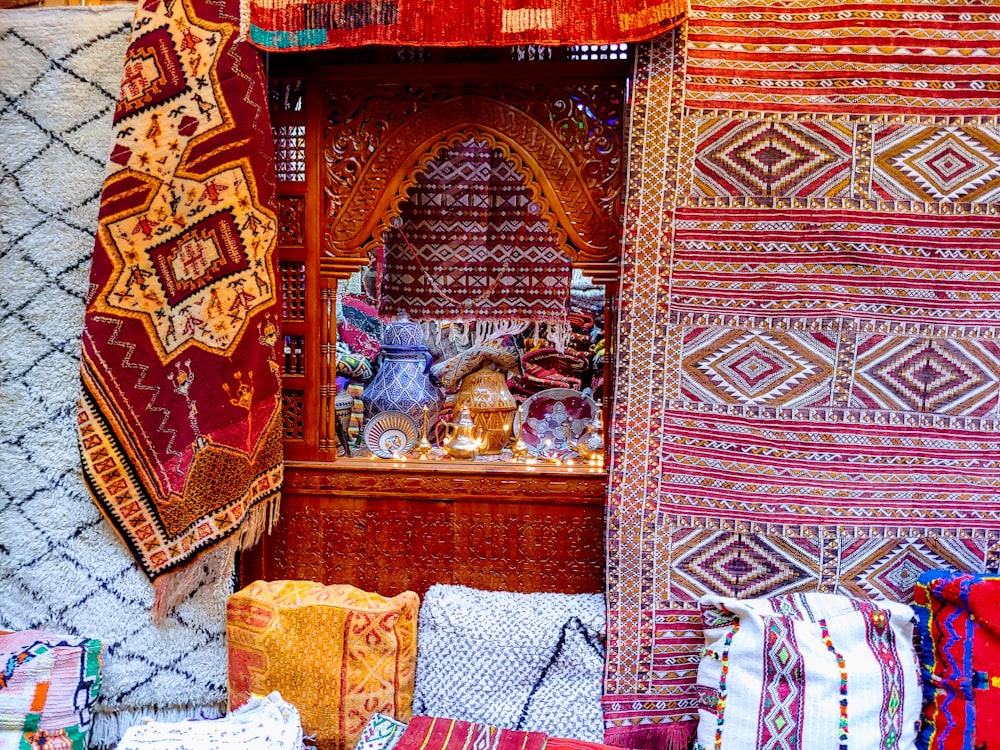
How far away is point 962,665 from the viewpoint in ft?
6.48

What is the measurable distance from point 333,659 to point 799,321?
1748 millimetres

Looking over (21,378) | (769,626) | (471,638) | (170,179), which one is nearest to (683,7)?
(170,179)

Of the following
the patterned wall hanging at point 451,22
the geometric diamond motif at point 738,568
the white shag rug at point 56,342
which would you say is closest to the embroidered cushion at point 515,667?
the geometric diamond motif at point 738,568

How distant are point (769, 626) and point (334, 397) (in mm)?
1529

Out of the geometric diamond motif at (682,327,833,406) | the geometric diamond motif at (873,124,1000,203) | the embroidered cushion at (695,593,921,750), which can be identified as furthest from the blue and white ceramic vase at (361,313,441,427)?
the geometric diamond motif at (873,124,1000,203)

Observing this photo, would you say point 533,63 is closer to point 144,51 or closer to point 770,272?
point 770,272

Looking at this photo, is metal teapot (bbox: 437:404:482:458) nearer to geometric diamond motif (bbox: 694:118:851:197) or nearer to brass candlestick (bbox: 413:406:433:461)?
brass candlestick (bbox: 413:406:433:461)

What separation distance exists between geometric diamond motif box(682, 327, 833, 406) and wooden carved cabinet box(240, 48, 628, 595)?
0.31 metres

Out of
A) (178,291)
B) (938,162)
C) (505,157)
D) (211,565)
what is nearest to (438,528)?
(211,565)

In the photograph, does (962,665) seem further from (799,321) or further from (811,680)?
(799,321)

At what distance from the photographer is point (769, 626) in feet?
6.59

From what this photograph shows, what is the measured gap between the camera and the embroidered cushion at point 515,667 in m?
2.14

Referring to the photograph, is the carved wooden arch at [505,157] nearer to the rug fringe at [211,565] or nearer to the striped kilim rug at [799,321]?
the striped kilim rug at [799,321]

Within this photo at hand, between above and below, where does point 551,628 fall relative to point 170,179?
below
